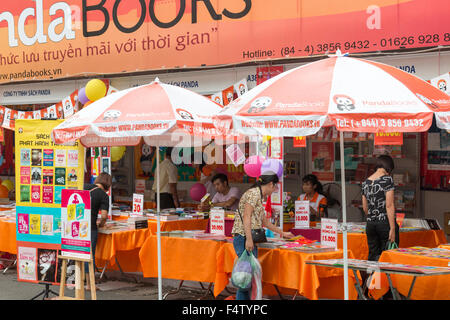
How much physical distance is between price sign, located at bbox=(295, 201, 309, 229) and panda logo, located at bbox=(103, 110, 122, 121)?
2.85 meters

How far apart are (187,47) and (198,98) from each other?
3.01 meters

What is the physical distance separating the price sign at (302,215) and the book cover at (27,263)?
3464 mm

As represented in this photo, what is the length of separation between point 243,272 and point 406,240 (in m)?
2.81

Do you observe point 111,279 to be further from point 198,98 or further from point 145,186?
point 145,186

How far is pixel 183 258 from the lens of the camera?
9156 mm

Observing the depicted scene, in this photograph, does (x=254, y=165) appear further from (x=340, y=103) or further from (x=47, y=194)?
(x=340, y=103)

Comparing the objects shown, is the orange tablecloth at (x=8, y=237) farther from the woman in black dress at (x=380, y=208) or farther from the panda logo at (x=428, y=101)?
the panda logo at (x=428, y=101)

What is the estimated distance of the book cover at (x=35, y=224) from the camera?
29.2 feet

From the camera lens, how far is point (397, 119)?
19.7 feet

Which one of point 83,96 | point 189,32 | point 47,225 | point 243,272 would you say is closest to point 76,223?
point 47,225

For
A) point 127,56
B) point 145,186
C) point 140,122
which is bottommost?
point 145,186

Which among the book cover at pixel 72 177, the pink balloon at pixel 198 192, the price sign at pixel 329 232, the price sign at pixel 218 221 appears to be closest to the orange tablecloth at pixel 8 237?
the book cover at pixel 72 177

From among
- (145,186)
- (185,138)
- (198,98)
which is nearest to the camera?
(198,98)

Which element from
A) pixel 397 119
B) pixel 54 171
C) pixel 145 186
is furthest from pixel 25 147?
pixel 145 186
